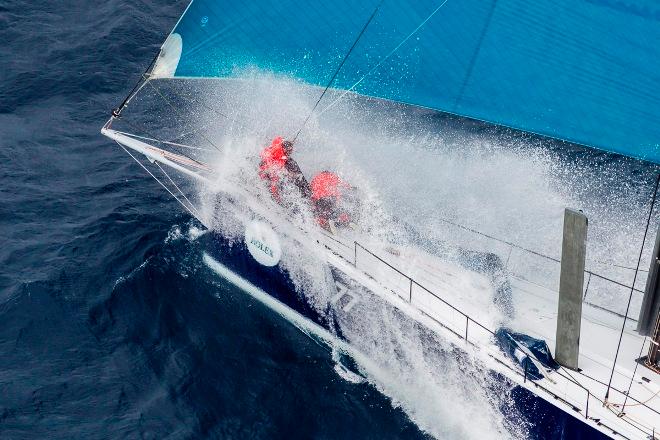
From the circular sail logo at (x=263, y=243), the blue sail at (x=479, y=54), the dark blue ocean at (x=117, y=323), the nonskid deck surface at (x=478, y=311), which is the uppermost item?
the blue sail at (x=479, y=54)

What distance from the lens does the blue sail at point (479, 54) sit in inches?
496

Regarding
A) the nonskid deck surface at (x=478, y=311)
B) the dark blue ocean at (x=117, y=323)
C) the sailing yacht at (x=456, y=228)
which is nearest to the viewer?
the sailing yacht at (x=456, y=228)

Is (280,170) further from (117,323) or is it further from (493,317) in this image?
(493,317)

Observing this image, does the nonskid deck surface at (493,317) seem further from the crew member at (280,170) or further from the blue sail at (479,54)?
the blue sail at (479,54)

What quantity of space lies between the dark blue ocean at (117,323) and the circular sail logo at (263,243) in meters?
1.29

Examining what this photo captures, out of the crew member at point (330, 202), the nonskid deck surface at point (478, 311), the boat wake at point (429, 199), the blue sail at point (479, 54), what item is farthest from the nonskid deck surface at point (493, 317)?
the blue sail at point (479, 54)

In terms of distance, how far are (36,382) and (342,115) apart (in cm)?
1025

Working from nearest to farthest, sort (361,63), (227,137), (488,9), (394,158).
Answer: (488,9) → (361,63) → (227,137) → (394,158)

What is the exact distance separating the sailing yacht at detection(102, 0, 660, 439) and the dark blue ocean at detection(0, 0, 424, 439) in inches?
35.8

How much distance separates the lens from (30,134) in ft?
67.5

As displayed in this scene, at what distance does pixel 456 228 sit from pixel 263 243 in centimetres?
432

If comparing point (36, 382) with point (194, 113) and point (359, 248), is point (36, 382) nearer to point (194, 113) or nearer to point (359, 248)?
point (359, 248)

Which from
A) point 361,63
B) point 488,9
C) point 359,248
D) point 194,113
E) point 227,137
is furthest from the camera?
point 194,113

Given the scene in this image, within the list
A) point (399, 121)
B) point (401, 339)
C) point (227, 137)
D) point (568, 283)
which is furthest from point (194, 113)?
point (568, 283)
